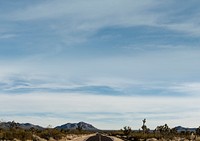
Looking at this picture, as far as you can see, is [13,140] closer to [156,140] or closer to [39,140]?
[39,140]

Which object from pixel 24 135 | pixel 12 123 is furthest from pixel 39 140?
pixel 12 123

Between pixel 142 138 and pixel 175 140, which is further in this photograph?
pixel 142 138

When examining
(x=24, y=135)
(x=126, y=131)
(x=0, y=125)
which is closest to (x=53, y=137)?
(x=0, y=125)

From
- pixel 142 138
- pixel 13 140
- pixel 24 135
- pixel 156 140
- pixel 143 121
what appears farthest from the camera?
pixel 143 121

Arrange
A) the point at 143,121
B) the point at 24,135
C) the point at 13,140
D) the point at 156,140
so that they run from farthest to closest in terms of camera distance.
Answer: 1. the point at 143,121
2. the point at 156,140
3. the point at 24,135
4. the point at 13,140

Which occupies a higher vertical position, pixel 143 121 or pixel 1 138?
pixel 143 121

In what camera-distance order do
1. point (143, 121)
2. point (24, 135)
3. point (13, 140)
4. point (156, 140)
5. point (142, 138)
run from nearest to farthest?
point (13, 140) < point (24, 135) < point (156, 140) < point (142, 138) < point (143, 121)

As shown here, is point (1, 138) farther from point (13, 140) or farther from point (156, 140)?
point (156, 140)

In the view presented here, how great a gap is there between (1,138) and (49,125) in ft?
140

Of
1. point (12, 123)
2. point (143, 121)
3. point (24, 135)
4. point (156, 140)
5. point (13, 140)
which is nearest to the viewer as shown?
point (13, 140)

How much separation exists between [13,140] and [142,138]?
126 feet

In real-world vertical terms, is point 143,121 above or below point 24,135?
above

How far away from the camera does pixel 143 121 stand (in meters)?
116

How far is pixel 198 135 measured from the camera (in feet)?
351
